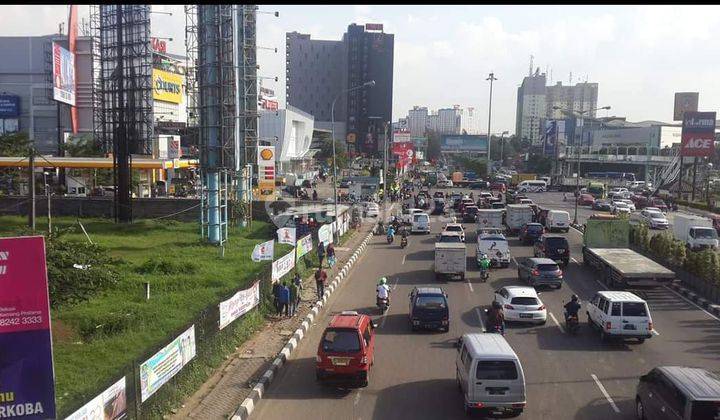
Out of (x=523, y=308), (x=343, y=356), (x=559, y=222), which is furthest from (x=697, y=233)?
(x=343, y=356)

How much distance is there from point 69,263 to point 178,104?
69.6 meters

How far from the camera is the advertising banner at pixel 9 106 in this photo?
80.8 m

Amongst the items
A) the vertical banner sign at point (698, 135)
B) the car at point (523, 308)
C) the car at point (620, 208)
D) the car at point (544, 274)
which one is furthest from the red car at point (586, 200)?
the car at point (523, 308)

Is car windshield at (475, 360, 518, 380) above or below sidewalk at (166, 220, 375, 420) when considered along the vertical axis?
above

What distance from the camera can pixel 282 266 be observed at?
24.3 metres

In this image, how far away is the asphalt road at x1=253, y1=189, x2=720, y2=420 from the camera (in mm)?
13352

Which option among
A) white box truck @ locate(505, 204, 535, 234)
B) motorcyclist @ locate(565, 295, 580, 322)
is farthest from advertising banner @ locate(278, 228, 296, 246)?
white box truck @ locate(505, 204, 535, 234)

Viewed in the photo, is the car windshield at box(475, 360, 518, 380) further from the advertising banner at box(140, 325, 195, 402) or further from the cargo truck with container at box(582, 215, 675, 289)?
the cargo truck with container at box(582, 215, 675, 289)

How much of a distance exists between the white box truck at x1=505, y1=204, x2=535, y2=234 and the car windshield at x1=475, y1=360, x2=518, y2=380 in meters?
31.7

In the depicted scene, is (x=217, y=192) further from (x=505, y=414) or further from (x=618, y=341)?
(x=505, y=414)

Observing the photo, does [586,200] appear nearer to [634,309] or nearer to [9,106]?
[634,309]

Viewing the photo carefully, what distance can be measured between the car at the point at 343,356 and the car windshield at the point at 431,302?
501cm

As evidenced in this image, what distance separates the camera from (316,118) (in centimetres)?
17075

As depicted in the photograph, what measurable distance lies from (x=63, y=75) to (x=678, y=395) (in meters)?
63.8
